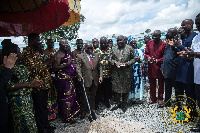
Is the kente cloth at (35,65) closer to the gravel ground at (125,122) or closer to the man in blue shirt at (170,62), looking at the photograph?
the gravel ground at (125,122)

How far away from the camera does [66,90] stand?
11.6 feet

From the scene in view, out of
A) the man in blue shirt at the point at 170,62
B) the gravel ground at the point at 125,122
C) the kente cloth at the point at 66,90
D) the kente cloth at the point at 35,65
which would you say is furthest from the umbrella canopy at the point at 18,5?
the man in blue shirt at the point at 170,62

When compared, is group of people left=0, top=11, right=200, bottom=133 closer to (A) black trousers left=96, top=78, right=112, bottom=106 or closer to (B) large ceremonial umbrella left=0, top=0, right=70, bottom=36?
(A) black trousers left=96, top=78, right=112, bottom=106

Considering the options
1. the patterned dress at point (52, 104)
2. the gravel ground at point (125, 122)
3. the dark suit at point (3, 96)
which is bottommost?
the gravel ground at point (125, 122)

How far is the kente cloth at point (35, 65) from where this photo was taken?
8.68 ft

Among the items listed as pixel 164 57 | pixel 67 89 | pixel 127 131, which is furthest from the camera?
pixel 164 57

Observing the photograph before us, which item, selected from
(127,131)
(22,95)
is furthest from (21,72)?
(127,131)

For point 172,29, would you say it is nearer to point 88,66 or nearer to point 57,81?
point 88,66

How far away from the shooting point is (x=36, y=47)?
9.25 feet

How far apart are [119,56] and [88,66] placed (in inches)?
39.3

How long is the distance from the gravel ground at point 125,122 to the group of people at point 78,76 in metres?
0.20

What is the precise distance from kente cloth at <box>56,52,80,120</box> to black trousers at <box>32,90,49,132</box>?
1.93ft

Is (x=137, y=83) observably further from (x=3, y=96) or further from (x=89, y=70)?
(x=3, y=96)

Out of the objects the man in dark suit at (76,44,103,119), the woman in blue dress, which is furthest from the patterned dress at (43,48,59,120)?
the woman in blue dress
